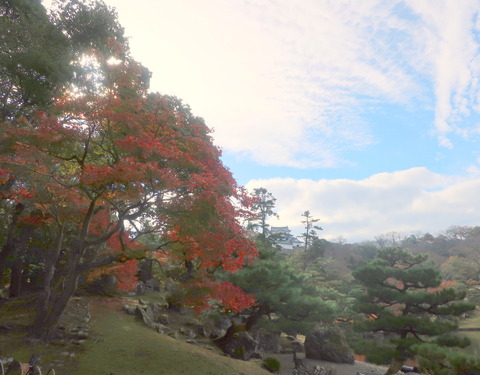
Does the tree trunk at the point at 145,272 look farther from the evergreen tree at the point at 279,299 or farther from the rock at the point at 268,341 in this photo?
the evergreen tree at the point at 279,299

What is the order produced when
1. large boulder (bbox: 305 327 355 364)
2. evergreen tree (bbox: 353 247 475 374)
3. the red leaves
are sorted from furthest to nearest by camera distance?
large boulder (bbox: 305 327 355 364) → evergreen tree (bbox: 353 247 475 374) → the red leaves

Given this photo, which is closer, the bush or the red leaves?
the red leaves

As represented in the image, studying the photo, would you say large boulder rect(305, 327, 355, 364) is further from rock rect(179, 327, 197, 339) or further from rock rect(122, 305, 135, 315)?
rock rect(122, 305, 135, 315)

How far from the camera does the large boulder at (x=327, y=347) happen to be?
1391 centimetres

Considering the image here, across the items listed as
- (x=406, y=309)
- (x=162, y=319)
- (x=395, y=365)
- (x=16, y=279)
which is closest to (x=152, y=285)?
(x=162, y=319)

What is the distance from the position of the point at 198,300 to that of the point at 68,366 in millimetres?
3684

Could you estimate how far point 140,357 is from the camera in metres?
8.17

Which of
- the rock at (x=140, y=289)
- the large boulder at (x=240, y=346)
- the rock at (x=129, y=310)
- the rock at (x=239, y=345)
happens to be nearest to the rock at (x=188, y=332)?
the rock at (x=239, y=345)

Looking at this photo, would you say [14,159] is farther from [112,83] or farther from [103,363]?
[103,363]

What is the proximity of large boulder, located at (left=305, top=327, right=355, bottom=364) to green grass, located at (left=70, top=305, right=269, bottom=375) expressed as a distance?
4586mm

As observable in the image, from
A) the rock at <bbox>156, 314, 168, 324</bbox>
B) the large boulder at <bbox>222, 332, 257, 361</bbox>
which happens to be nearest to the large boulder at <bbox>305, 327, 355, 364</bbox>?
the large boulder at <bbox>222, 332, 257, 361</bbox>

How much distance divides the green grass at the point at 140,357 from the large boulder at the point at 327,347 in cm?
459

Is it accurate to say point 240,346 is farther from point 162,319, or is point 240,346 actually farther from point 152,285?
point 152,285

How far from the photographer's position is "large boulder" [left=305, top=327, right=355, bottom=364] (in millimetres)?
13914
